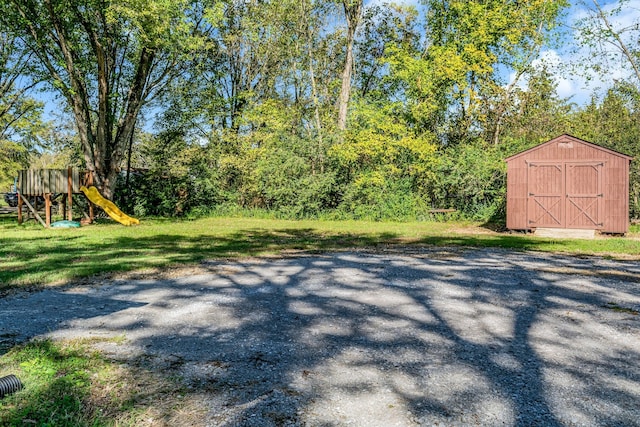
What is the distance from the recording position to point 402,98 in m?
25.7

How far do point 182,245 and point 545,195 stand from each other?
11.8 metres

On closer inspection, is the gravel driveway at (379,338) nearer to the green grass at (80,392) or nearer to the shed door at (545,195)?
the green grass at (80,392)

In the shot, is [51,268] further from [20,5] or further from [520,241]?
[20,5]

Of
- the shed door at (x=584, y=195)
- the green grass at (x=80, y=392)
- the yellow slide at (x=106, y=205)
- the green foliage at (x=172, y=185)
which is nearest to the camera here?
the green grass at (x=80, y=392)

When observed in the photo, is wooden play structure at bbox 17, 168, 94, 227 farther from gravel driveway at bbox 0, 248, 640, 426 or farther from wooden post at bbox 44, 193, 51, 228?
gravel driveway at bbox 0, 248, 640, 426

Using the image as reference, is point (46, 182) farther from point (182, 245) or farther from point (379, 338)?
point (379, 338)

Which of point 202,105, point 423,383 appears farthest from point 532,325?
point 202,105

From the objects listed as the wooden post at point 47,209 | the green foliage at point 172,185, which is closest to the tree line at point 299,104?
the green foliage at point 172,185

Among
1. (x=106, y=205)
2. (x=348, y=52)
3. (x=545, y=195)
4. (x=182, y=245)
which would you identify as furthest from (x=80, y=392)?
(x=348, y=52)

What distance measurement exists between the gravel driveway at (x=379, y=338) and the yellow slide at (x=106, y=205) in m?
12.1

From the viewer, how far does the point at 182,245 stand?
1162cm

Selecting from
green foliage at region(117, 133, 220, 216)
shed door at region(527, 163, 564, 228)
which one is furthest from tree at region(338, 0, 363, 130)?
shed door at region(527, 163, 564, 228)

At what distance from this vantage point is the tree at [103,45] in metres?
17.0

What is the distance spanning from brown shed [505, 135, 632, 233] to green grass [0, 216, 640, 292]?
118 cm
